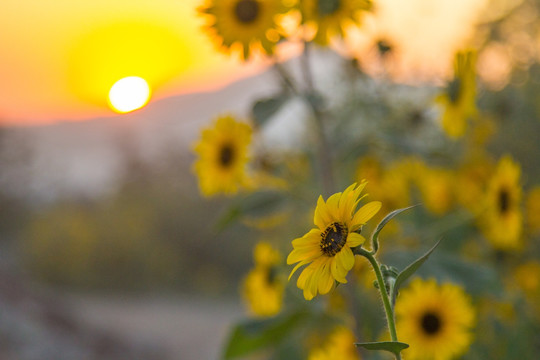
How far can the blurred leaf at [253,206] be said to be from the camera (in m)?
0.83

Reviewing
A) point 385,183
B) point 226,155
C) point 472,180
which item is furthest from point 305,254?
point 472,180

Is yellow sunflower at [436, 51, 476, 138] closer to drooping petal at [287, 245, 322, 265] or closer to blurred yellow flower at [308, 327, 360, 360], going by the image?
A: blurred yellow flower at [308, 327, 360, 360]

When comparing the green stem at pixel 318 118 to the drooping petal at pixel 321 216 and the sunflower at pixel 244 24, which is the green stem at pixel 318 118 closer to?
the sunflower at pixel 244 24

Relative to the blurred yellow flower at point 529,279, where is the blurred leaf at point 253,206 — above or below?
below

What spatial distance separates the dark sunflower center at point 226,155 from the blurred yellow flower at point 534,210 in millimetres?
618

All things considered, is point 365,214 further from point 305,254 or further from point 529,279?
point 529,279

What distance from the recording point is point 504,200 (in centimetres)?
91

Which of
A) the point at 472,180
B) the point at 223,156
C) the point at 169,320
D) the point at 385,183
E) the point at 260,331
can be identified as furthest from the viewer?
the point at 169,320

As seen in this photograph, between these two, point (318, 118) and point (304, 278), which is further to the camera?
point (318, 118)

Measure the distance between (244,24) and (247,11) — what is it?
0.02 m

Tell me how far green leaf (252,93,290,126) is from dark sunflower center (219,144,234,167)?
0.14m

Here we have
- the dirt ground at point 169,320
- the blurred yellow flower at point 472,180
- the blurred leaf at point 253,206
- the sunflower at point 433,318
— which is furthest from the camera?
the dirt ground at point 169,320

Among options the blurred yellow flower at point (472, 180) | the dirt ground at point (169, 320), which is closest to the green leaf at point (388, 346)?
the blurred yellow flower at point (472, 180)

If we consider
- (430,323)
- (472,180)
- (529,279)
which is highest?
(472,180)
